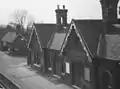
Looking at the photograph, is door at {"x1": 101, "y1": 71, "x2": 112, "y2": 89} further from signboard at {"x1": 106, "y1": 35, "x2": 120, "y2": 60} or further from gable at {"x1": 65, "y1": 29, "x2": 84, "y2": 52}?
gable at {"x1": 65, "y1": 29, "x2": 84, "y2": 52}

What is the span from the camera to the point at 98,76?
15.7 m

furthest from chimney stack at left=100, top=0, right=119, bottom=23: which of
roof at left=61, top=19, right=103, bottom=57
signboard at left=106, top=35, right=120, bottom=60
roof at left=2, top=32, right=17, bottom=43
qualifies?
roof at left=2, top=32, right=17, bottom=43

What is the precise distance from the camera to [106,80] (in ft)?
50.2

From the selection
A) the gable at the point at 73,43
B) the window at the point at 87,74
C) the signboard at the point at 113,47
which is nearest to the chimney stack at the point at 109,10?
the signboard at the point at 113,47

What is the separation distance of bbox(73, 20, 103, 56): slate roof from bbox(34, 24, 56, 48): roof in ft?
30.8

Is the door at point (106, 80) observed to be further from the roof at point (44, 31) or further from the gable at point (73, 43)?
the roof at point (44, 31)

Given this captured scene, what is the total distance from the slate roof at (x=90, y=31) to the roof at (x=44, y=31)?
Answer: 9.38 m

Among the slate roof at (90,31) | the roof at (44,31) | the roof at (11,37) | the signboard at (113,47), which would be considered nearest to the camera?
the signboard at (113,47)

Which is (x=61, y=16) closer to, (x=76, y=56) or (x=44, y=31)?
(x=44, y=31)

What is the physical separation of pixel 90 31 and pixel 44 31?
12.3 meters

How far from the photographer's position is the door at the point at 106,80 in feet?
49.1

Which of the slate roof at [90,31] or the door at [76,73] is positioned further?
the door at [76,73]

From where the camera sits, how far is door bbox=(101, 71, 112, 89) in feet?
49.1

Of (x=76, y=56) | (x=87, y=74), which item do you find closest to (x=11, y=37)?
(x=76, y=56)
